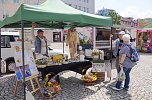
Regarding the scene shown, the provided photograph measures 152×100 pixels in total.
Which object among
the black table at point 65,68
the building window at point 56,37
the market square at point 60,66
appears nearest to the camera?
the market square at point 60,66

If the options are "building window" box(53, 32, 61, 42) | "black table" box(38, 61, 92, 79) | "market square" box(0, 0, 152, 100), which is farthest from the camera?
"building window" box(53, 32, 61, 42)

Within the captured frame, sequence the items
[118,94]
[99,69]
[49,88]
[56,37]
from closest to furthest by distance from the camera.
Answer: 1. [49,88]
2. [118,94]
3. [99,69]
4. [56,37]

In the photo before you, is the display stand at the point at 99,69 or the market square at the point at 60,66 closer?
the market square at the point at 60,66

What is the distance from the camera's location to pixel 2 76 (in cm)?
830

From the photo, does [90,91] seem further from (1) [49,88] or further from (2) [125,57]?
(2) [125,57]

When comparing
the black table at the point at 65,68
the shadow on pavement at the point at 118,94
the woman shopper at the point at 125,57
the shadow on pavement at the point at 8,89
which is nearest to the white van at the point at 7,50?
the shadow on pavement at the point at 8,89

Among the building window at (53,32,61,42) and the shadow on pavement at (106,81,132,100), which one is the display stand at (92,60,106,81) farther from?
the building window at (53,32,61,42)

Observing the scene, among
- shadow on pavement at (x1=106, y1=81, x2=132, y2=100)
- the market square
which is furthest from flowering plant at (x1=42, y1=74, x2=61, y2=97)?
shadow on pavement at (x1=106, y1=81, x2=132, y2=100)

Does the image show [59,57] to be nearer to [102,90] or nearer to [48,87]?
[48,87]

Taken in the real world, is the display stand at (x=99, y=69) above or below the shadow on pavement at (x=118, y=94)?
above

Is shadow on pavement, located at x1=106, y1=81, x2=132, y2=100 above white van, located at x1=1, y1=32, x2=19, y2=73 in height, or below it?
below

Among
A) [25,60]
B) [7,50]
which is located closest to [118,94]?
[25,60]

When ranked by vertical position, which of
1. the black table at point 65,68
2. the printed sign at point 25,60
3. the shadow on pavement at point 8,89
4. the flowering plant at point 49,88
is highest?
the printed sign at point 25,60

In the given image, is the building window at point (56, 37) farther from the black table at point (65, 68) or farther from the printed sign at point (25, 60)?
the printed sign at point (25, 60)
